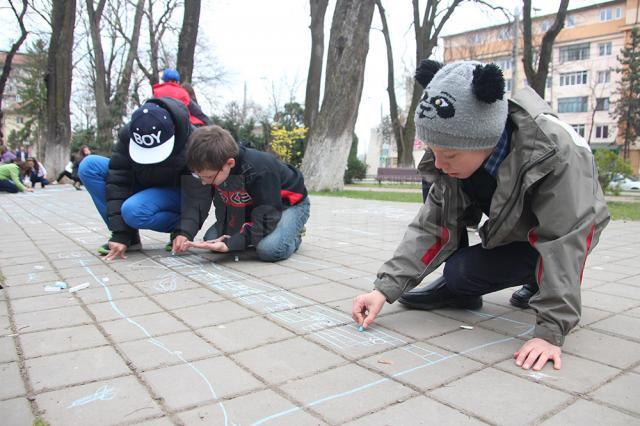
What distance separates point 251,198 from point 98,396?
2149 mm

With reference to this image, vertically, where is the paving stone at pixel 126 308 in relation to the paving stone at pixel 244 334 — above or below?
below

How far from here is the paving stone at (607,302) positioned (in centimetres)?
258

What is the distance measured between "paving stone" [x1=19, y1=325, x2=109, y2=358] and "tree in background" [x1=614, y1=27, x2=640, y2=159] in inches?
1634

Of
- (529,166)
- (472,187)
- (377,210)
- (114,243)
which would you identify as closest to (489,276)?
(472,187)

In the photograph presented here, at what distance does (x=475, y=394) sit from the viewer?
1.59 metres

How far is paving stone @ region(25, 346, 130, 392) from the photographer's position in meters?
1.66

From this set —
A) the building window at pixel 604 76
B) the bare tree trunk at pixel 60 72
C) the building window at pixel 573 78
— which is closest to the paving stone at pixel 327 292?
the bare tree trunk at pixel 60 72

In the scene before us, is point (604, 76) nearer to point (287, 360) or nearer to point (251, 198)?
point (251, 198)

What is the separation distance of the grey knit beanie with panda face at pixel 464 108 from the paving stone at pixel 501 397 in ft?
2.70

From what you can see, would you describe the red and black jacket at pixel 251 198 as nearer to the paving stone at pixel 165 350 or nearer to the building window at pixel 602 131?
the paving stone at pixel 165 350

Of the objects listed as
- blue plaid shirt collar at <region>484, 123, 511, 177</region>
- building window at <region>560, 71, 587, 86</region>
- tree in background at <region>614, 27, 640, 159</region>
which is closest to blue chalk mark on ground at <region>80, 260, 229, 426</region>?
blue plaid shirt collar at <region>484, 123, 511, 177</region>

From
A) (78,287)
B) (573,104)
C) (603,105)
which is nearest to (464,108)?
(78,287)

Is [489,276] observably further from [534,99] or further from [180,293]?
[180,293]

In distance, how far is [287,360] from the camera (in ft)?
6.06
